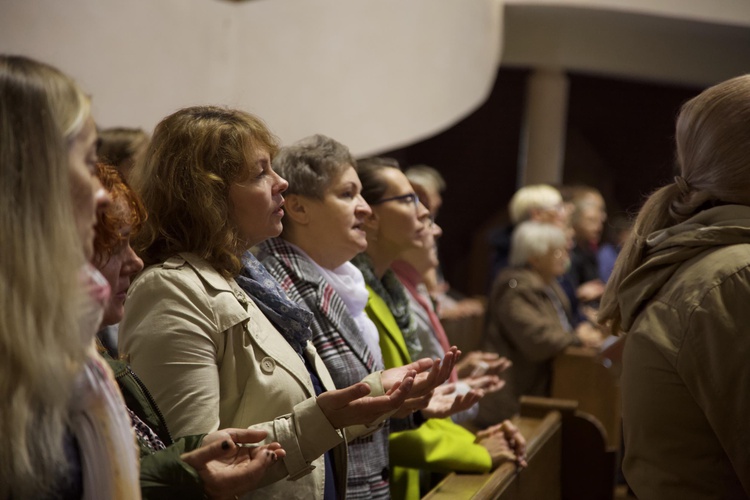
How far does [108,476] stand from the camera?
1363mm

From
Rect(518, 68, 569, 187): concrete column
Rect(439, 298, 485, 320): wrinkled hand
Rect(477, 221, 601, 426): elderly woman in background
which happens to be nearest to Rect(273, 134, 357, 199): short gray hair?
Rect(477, 221, 601, 426): elderly woman in background

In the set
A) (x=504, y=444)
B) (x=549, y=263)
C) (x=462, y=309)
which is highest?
(x=504, y=444)

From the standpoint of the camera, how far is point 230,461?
1.72 metres

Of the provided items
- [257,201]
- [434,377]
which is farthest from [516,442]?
[257,201]

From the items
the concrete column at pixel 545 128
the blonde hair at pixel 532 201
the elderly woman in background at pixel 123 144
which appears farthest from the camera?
the concrete column at pixel 545 128

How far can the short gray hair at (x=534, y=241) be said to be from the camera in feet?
Result: 18.3

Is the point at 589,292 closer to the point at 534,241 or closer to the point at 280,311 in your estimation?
the point at 534,241

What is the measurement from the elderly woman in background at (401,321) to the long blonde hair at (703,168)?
0.78 metres

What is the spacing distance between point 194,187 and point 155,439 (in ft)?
2.04

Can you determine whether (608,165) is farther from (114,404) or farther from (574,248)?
(114,404)

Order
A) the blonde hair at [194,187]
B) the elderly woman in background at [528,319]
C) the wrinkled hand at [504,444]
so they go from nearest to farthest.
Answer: the blonde hair at [194,187], the wrinkled hand at [504,444], the elderly woman in background at [528,319]

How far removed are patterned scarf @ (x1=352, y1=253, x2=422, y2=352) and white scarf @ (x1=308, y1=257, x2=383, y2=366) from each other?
0.26 metres

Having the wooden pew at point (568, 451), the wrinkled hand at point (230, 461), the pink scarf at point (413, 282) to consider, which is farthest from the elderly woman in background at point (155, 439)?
the wooden pew at point (568, 451)

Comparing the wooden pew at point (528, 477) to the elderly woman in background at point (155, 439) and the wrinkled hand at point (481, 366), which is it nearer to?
the wrinkled hand at point (481, 366)
